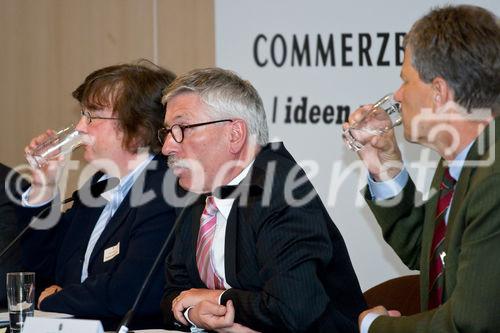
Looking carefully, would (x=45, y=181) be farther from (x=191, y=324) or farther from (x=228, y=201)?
(x=191, y=324)

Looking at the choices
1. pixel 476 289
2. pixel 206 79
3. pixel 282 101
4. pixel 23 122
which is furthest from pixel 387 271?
pixel 23 122

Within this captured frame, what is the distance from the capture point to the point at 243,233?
266 cm

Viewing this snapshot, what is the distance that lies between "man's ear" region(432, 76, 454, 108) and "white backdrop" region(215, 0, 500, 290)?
1616 millimetres

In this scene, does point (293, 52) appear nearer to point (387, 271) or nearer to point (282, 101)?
point (282, 101)

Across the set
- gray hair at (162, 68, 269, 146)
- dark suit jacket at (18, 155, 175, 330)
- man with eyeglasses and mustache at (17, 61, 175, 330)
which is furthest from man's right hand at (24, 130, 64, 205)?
gray hair at (162, 68, 269, 146)

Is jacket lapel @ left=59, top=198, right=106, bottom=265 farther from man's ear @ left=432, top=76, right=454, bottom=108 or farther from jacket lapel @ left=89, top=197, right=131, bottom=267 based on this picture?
man's ear @ left=432, top=76, right=454, bottom=108

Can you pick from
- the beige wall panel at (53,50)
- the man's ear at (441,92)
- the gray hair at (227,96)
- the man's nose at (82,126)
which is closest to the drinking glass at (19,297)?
the gray hair at (227,96)

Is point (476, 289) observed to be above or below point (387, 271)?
above

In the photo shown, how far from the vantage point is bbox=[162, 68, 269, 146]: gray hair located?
2799mm

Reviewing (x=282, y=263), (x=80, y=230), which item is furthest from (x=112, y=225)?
(x=282, y=263)

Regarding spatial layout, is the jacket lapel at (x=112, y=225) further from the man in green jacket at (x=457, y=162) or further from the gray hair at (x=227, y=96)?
the man in green jacket at (x=457, y=162)

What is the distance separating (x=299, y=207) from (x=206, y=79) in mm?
566

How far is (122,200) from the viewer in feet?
11.0

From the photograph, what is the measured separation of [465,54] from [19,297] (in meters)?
1.47
